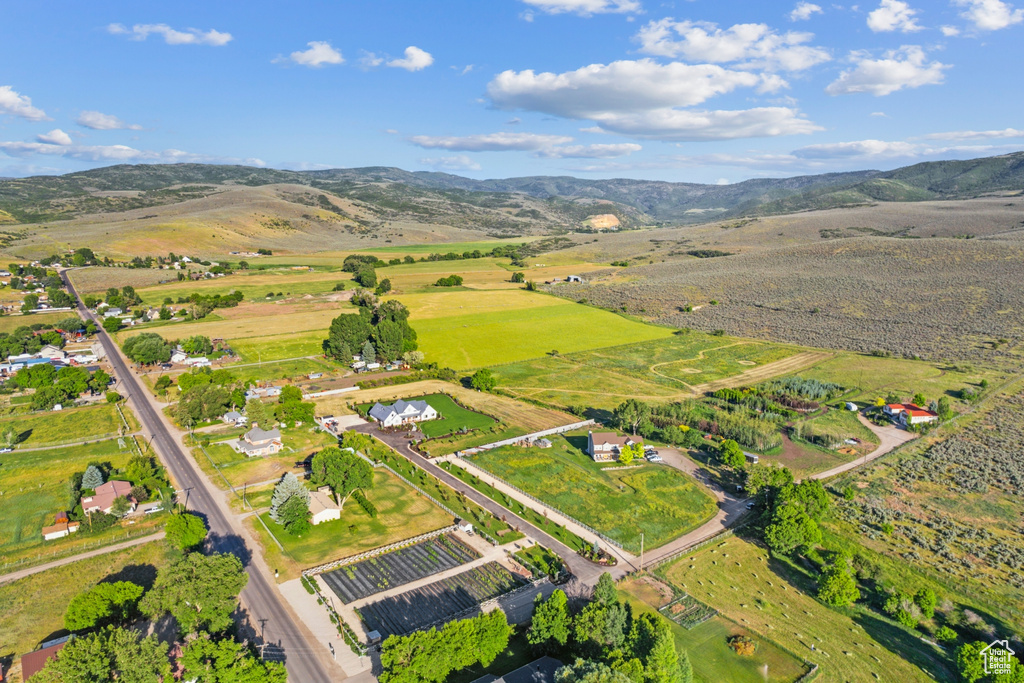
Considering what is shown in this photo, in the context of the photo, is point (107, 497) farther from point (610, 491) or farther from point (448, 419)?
point (610, 491)

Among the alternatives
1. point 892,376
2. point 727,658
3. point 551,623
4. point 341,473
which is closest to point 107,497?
point 341,473

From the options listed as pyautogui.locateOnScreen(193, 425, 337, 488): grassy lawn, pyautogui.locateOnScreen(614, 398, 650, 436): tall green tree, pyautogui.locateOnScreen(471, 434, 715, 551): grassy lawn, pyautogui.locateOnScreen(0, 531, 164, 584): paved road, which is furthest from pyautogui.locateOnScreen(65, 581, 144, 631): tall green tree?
pyautogui.locateOnScreen(614, 398, 650, 436): tall green tree

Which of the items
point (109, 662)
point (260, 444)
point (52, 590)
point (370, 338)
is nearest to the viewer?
point (109, 662)

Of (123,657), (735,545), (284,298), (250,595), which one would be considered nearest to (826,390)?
(735,545)

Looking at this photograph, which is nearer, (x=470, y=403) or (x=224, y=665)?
(x=224, y=665)

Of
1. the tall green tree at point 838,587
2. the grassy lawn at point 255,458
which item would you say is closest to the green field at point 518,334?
the grassy lawn at point 255,458

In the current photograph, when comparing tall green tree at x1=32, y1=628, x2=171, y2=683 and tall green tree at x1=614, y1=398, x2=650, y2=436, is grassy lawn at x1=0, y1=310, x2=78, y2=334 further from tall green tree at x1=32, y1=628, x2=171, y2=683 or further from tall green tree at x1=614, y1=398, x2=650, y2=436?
tall green tree at x1=614, y1=398, x2=650, y2=436
